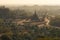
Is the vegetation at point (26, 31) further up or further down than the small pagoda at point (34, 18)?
further down

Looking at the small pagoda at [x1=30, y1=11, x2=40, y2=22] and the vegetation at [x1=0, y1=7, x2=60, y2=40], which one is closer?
the vegetation at [x1=0, y1=7, x2=60, y2=40]

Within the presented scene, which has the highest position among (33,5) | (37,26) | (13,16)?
(33,5)

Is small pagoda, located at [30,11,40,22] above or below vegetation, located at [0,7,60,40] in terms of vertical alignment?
above

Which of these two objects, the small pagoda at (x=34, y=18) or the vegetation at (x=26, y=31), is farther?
the small pagoda at (x=34, y=18)

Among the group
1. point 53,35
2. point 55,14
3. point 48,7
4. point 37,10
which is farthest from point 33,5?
point 53,35

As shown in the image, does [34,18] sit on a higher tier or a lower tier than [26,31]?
higher

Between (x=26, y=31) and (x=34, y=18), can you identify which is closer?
(x=26, y=31)
